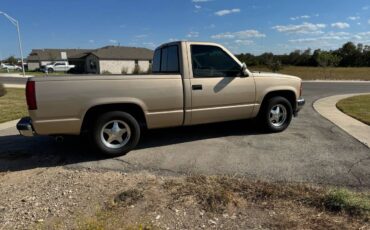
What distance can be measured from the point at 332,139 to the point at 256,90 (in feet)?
5.95

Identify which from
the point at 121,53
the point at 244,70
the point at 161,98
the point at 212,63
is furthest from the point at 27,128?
the point at 121,53

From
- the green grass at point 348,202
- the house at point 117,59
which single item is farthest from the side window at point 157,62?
the house at point 117,59

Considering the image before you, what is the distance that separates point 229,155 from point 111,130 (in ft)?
6.58

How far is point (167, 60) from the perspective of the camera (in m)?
6.37

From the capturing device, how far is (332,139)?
6.38 m

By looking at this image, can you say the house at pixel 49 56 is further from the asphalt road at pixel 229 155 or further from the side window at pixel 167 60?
the asphalt road at pixel 229 155

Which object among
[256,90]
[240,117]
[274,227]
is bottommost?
[274,227]

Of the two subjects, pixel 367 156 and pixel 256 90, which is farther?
pixel 256 90

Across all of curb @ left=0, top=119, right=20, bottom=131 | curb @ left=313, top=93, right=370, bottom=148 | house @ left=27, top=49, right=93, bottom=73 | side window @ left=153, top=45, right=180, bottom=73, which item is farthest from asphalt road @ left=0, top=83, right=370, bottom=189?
house @ left=27, top=49, right=93, bottom=73

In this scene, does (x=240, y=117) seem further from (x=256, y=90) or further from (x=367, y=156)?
(x=367, y=156)

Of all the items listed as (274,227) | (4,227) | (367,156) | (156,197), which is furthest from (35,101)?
(367,156)

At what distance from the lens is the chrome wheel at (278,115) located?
22.2 feet

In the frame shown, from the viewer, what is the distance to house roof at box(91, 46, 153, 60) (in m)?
54.7

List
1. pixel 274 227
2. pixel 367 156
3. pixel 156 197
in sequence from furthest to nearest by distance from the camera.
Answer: pixel 367 156
pixel 156 197
pixel 274 227
